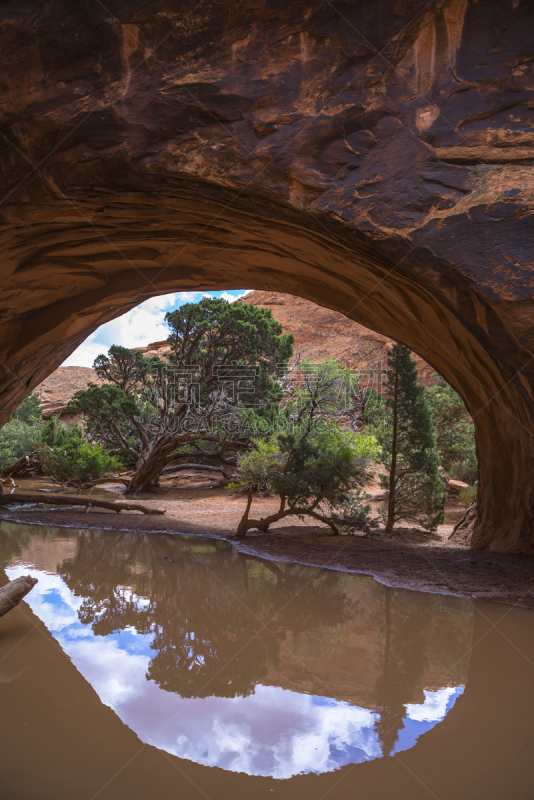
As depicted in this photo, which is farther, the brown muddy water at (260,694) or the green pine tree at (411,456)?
the green pine tree at (411,456)

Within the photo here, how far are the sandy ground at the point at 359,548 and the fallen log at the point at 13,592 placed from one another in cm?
401

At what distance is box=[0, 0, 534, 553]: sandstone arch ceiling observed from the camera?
3707 millimetres

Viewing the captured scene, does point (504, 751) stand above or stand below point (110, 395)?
below

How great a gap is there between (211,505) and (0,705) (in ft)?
36.8

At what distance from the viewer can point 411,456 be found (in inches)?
378

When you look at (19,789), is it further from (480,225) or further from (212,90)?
(212,90)

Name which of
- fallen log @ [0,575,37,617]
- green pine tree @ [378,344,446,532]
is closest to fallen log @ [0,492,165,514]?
green pine tree @ [378,344,446,532]

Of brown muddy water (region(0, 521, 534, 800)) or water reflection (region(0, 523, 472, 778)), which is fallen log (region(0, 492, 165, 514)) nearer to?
water reflection (region(0, 523, 472, 778))

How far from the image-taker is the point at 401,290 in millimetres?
5305

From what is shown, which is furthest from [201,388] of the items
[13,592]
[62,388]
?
[62,388]

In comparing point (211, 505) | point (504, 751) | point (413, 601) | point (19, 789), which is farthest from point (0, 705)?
point (211, 505)

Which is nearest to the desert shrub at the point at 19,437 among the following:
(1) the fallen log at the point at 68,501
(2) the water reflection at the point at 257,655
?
(1) the fallen log at the point at 68,501

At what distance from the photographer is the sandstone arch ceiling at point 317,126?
12.2 feet

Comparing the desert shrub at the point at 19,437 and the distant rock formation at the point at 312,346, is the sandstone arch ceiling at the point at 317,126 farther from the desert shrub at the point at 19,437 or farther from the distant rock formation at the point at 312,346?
the distant rock formation at the point at 312,346
